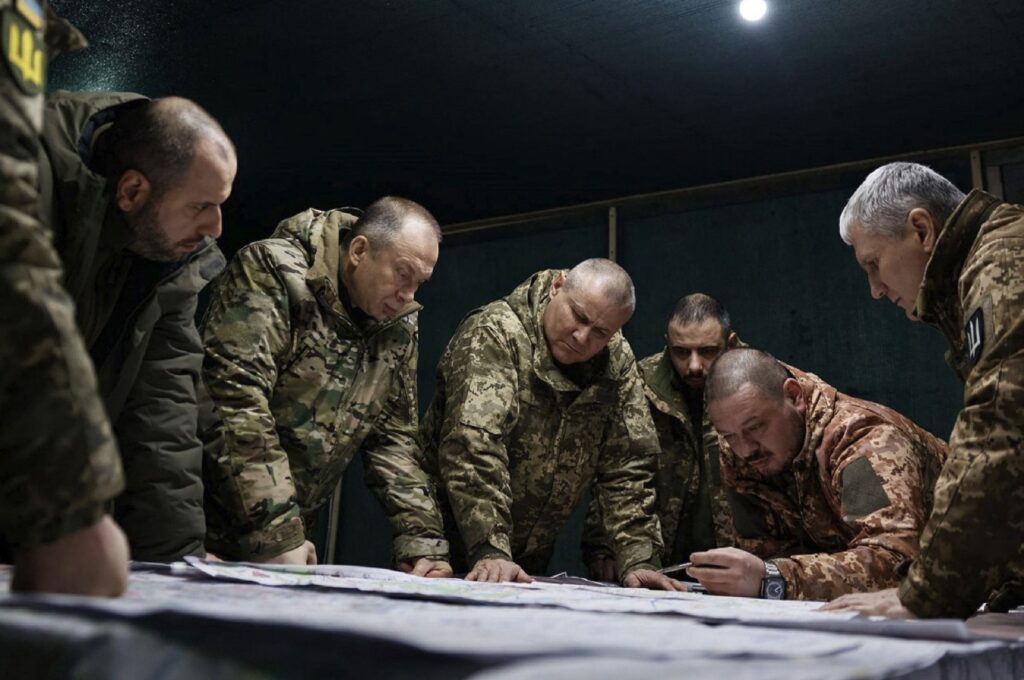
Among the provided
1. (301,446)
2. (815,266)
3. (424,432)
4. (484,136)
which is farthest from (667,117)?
(301,446)

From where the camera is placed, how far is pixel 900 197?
1.97 meters

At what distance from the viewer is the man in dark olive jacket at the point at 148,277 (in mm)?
1786

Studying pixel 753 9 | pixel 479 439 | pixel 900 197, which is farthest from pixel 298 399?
pixel 753 9

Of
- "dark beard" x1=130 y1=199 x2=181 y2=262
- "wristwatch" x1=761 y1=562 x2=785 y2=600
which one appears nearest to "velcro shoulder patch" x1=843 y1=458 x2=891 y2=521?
"wristwatch" x1=761 y1=562 x2=785 y2=600

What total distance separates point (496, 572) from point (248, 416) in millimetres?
737

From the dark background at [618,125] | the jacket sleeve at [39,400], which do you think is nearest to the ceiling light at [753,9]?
the dark background at [618,125]

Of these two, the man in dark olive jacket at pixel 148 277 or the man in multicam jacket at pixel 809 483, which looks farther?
the man in multicam jacket at pixel 809 483

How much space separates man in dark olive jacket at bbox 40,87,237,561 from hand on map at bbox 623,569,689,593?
3.99 feet

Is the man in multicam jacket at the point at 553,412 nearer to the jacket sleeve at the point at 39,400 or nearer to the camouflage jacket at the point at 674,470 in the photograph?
the camouflage jacket at the point at 674,470

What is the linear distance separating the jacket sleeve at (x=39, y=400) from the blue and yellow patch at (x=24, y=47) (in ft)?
0.17

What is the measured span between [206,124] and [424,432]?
4.90 ft

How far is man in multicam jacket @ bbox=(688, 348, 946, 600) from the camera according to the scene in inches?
83.7

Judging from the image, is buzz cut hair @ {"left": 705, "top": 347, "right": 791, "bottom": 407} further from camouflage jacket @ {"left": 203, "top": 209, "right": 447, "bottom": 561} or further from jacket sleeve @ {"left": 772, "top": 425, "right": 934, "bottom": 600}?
camouflage jacket @ {"left": 203, "top": 209, "right": 447, "bottom": 561}

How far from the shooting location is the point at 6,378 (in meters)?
0.78
